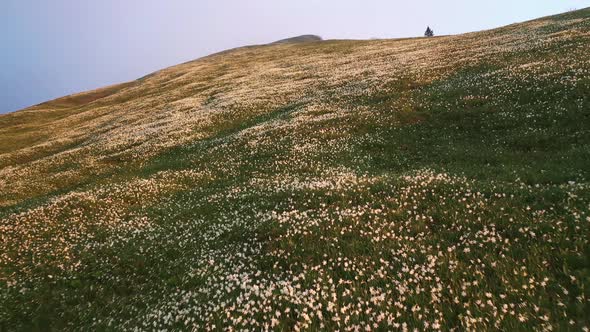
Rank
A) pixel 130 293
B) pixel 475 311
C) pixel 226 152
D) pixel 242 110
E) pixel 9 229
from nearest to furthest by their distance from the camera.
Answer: pixel 475 311, pixel 130 293, pixel 9 229, pixel 226 152, pixel 242 110

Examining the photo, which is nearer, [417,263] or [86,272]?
[417,263]

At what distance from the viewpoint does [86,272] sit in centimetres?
1251

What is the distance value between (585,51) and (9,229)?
127 feet

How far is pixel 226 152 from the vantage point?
2589 centimetres

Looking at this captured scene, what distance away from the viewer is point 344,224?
37.9ft

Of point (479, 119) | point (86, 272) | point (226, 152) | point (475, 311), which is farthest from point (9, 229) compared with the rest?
point (479, 119)

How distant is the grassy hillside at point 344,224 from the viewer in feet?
25.2

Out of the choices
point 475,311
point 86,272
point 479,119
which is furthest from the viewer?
point 479,119

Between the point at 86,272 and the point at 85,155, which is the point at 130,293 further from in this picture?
the point at 85,155

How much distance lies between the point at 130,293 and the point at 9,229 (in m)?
9.62

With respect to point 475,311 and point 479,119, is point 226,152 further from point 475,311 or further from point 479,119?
point 475,311

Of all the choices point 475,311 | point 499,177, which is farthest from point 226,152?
point 475,311

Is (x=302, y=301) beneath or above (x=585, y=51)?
beneath

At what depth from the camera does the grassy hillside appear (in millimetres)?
7688
